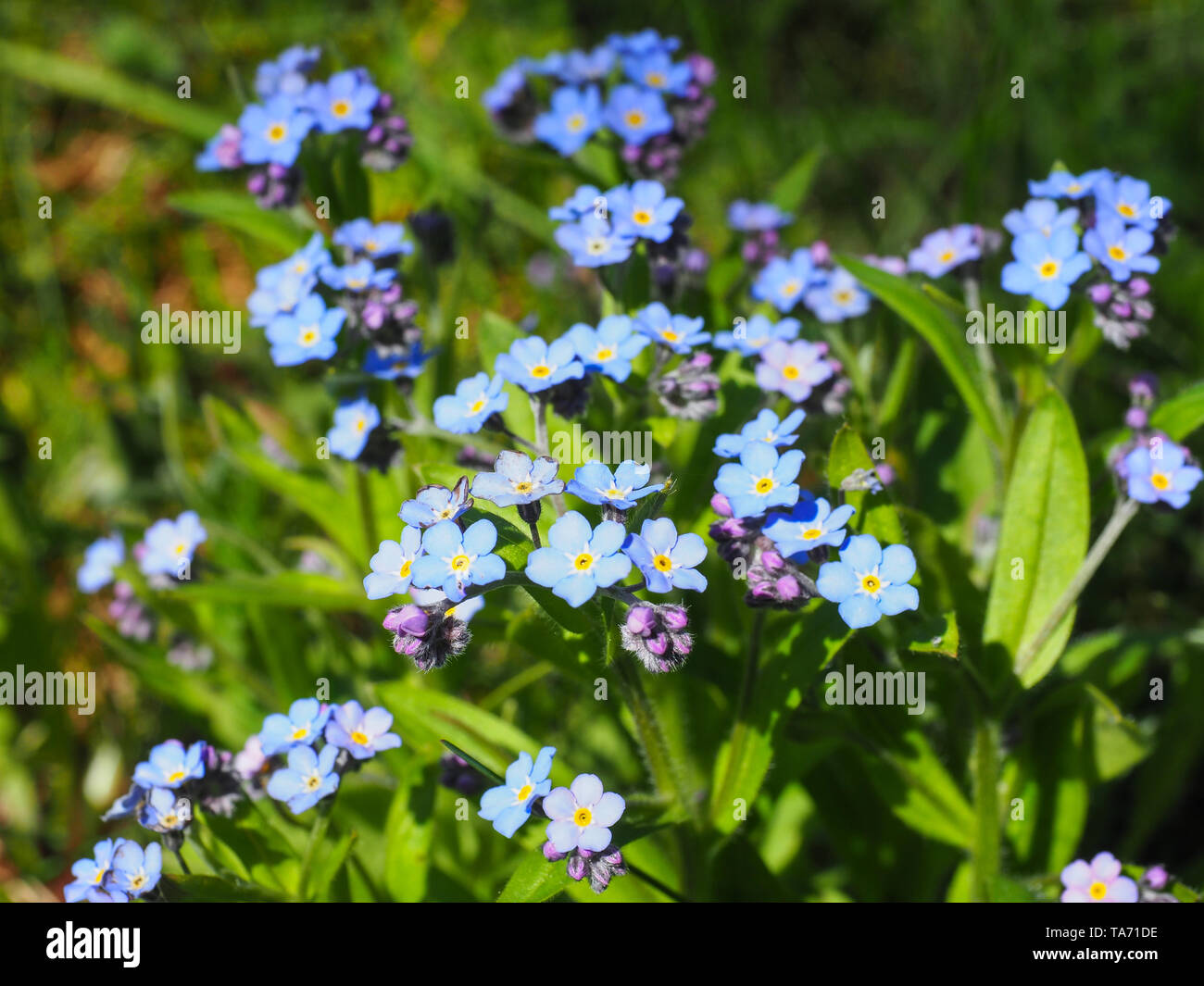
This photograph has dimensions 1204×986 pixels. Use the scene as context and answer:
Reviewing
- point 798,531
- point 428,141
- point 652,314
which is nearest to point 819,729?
point 798,531

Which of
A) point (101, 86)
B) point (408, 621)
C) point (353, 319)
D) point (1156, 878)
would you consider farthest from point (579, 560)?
point (101, 86)

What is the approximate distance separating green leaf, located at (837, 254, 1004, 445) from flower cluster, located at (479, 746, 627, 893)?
167 cm

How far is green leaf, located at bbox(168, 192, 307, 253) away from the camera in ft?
13.5

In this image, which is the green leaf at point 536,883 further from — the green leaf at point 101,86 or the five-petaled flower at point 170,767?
the green leaf at point 101,86

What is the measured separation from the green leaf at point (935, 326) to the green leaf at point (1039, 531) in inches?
8.0

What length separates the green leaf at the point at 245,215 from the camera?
13.5 feet

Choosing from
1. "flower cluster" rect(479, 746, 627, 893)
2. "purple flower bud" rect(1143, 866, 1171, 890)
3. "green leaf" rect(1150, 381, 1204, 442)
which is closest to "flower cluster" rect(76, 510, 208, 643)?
"flower cluster" rect(479, 746, 627, 893)

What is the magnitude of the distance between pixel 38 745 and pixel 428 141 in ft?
11.1

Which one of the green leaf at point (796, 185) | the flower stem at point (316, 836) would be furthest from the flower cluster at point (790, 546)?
the green leaf at point (796, 185)

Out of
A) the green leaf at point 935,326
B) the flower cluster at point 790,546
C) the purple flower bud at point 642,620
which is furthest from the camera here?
the green leaf at point 935,326

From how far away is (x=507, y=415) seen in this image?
3553mm

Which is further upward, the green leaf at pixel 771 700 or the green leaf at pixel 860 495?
the green leaf at pixel 860 495

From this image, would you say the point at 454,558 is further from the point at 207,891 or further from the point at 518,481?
the point at 207,891
